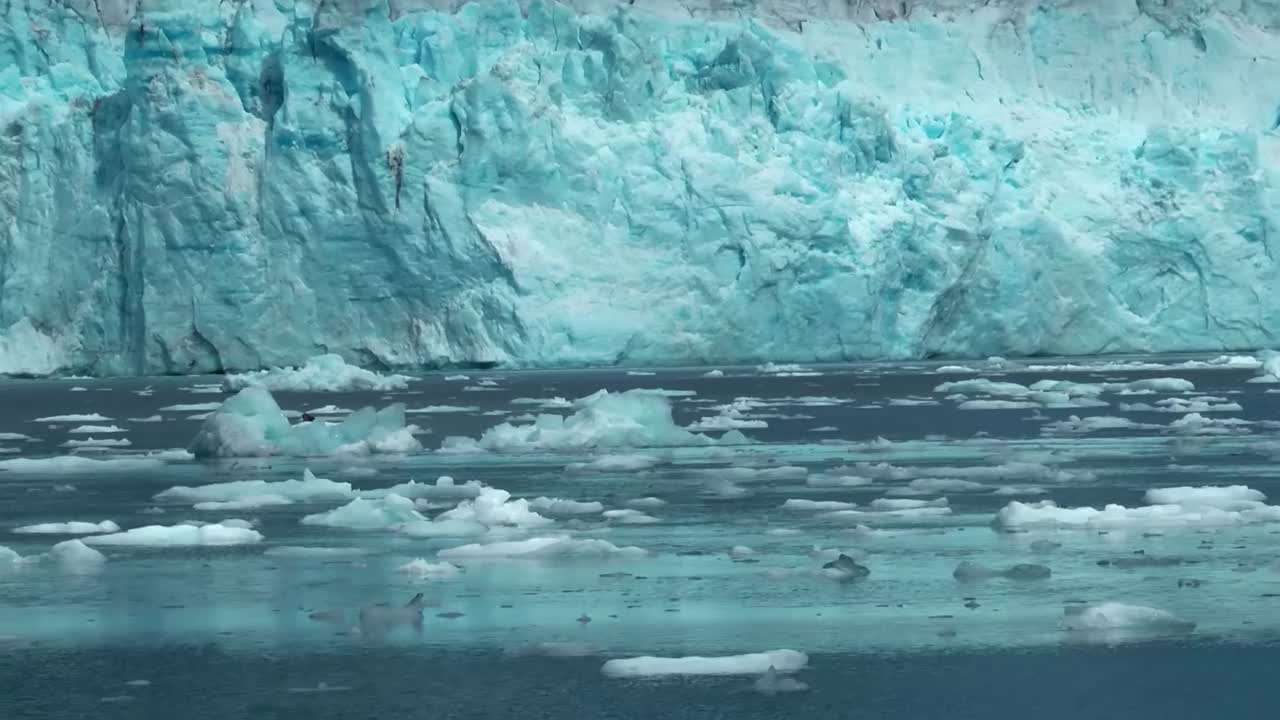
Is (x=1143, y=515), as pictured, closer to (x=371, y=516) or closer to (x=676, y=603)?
(x=676, y=603)

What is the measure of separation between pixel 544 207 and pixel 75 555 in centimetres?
1884

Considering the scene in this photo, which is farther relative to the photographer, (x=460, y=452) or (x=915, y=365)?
(x=915, y=365)

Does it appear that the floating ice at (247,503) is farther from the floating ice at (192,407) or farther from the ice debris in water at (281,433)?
the floating ice at (192,407)

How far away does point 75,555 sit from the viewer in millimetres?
7270

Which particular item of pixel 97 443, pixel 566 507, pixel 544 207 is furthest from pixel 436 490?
pixel 544 207

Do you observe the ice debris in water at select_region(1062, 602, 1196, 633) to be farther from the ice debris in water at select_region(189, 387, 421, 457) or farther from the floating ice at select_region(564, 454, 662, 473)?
the ice debris in water at select_region(189, 387, 421, 457)

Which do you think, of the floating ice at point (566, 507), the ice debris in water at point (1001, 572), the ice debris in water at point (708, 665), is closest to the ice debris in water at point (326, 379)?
the floating ice at point (566, 507)

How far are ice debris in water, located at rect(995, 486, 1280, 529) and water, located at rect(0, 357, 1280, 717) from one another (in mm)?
72

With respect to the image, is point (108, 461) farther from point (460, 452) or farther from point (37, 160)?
point (37, 160)

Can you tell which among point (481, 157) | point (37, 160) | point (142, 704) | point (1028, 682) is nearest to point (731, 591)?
point (1028, 682)

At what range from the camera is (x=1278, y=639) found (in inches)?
207

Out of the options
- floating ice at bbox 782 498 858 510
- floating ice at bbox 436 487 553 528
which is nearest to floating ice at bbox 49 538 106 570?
floating ice at bbox 436 487 553 528

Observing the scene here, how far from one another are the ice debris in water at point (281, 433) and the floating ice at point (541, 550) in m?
5.25

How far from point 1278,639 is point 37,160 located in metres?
24.0
